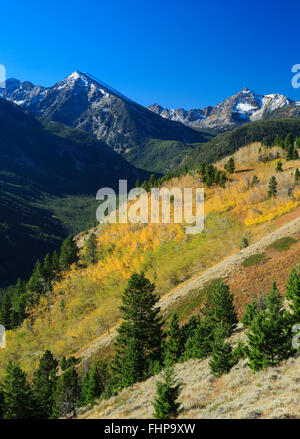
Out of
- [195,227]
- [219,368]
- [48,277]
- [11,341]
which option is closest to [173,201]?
[195,227]

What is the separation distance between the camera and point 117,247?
8719 cm

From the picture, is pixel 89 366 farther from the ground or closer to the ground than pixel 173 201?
closer to the ground

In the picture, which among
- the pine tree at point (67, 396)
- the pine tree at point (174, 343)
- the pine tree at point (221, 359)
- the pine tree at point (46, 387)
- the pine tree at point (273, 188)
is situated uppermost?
the pine tree at point (273, 188)

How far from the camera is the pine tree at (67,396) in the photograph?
30000 mm

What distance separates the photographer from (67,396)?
31641 millimetres

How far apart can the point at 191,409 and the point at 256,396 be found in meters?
4.40

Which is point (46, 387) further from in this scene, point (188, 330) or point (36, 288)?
point (36, 288)

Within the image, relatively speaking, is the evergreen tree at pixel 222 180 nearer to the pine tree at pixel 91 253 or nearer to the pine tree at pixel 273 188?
the pine tree at pixel 273 188

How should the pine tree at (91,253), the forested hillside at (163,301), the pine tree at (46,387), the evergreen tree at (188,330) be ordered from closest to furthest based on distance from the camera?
the forested hillside at (163,301)
the pine tree at (46,387)
the evergreen tree at (188,330)
the pine tree at (91,253)

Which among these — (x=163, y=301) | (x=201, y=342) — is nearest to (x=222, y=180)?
(x=163, y=301)

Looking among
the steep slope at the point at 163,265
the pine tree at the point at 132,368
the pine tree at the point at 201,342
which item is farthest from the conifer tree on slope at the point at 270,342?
Answer: the steep slope at the point at 163,265

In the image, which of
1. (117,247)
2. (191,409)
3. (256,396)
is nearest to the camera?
(256,396)

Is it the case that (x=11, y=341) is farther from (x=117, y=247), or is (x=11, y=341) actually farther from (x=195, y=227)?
(x=195, y=227)
